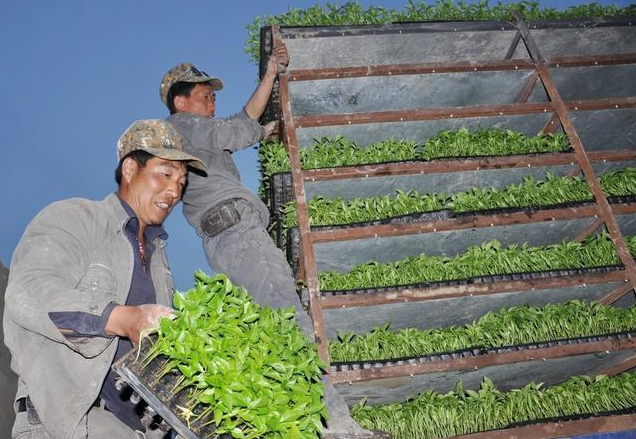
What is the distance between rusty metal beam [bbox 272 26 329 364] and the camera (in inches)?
183

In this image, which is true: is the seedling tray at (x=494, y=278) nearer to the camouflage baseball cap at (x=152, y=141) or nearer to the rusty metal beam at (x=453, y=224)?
the rusty metal beam at (x=453, y=224)

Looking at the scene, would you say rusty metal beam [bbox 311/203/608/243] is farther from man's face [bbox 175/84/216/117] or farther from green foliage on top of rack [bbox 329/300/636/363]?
man's face [bbox 175/84/216/117]

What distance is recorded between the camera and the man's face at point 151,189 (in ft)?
11.4

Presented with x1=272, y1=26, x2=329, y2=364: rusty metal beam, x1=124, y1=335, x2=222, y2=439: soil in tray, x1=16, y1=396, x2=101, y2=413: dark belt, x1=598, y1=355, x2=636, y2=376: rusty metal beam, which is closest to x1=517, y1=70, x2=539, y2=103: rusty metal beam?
x1=272, y1=26, x2=329, y2=364: rusty metal beam

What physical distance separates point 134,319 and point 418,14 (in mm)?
5589

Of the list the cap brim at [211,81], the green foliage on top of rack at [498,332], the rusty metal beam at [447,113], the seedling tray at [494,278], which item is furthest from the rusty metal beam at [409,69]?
the green foliage on top of rack at [498,332]

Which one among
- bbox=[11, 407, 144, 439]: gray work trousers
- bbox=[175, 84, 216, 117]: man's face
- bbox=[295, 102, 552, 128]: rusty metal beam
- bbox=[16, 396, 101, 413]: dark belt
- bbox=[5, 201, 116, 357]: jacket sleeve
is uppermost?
bbox=[295, 102, 552, 128]: rusty metal beam

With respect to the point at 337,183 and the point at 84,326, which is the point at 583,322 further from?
the point at 84,326

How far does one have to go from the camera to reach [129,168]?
3533mm

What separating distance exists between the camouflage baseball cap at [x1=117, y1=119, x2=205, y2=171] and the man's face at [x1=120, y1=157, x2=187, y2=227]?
0.26 ft

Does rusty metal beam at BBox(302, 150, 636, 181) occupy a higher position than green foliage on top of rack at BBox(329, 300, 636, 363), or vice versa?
rusty metal beam at BBox(302, 150, 636, 181)

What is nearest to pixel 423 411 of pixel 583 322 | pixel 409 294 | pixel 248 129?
pixel 409 294

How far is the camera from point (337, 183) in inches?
221

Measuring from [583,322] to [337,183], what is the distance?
2867mm
